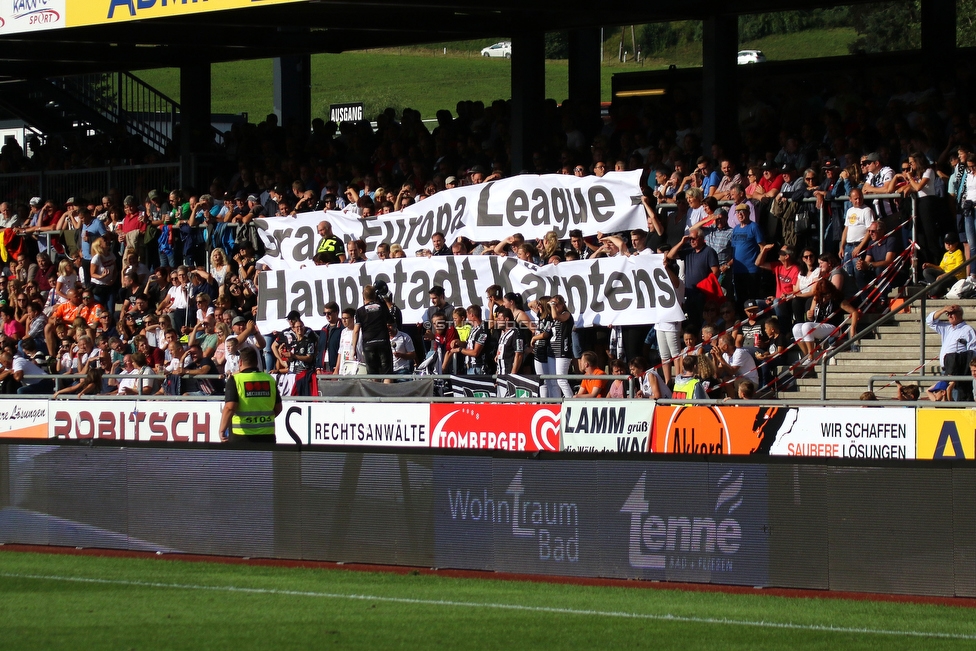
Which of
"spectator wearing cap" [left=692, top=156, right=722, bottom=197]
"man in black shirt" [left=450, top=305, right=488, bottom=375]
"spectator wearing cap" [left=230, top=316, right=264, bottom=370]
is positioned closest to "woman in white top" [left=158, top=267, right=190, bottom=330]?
"spectator wearing cap" [left=230, top=316, right=264, bottom=370]

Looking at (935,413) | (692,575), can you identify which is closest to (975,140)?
(935,413)

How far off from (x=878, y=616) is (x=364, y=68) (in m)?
84.9

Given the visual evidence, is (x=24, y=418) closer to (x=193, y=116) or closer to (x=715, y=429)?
(x=715, y=429)

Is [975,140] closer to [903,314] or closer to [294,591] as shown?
[903,314]

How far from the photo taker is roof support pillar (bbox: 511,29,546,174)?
22575 mm

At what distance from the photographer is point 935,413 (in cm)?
1348

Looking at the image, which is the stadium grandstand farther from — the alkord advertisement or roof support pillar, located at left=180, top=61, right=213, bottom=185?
roof support pillar, located at left=180, top=61, right=213, bottom=185

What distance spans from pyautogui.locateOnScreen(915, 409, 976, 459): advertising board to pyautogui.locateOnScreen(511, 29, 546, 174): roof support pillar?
1008 centimetres

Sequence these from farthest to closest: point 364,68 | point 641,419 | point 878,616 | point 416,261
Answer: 1. point 364,68
2. point 416,261
3. point 641,419
4. point 878,616

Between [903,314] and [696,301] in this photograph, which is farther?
[696,301]

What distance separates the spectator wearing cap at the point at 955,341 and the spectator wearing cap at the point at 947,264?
107cm

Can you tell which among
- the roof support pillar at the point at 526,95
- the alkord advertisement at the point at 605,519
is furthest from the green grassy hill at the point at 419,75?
the alkord advertisement at the point at 605,519

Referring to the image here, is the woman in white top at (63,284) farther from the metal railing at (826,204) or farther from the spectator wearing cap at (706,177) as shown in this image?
the metal railing at (826,204)

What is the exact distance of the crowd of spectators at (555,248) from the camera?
1680cm
